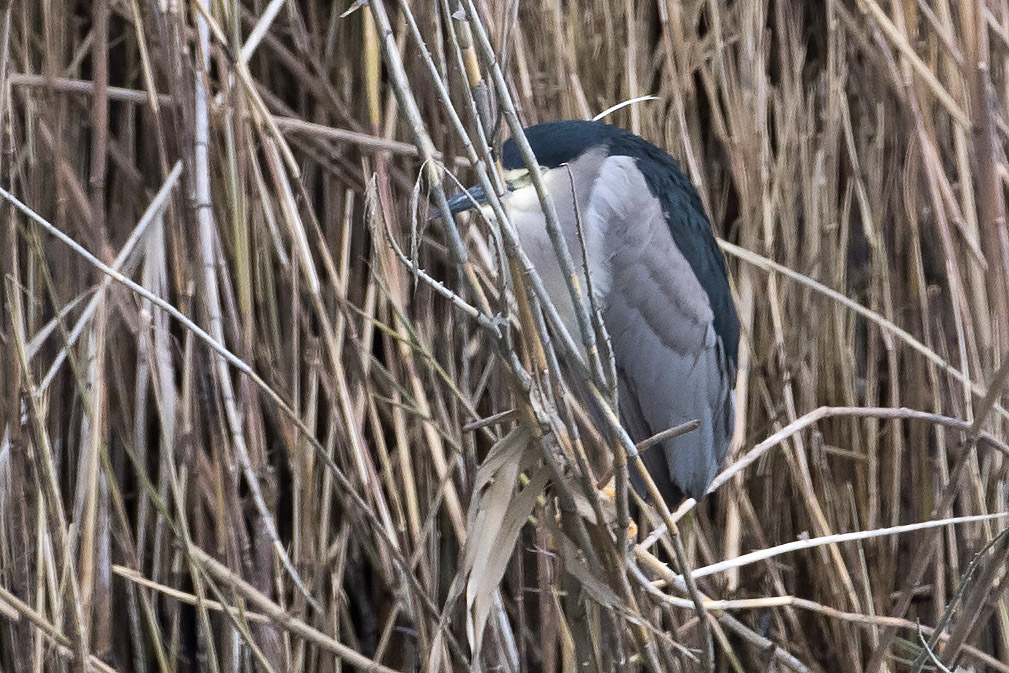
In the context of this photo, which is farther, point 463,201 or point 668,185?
point 668,185

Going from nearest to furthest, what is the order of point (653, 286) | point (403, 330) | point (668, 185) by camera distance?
point (403, 330)
point (668, 185)
point (653, 286)

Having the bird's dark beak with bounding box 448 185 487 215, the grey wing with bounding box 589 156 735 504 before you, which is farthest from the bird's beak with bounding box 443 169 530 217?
the grey wing with bounding box 589 156 735 504

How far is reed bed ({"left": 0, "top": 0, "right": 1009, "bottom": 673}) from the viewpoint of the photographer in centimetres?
115

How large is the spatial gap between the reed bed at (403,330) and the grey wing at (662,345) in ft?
0.18

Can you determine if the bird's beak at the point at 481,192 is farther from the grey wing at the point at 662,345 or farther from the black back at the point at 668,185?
the grey wing at the point at 662,345

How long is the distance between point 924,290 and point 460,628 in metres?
0.81

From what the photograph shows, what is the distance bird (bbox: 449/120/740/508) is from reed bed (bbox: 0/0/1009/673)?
0.05m

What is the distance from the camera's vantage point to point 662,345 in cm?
157

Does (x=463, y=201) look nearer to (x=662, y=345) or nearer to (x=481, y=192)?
(x=481, y=192)

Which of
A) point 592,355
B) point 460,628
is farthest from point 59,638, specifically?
point 592,355

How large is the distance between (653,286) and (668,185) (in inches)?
7.7

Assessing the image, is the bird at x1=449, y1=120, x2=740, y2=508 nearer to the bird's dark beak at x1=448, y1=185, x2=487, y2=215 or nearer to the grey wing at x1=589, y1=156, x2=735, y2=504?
the grey wing at x1=589, y1=156, x2=735, y2=504

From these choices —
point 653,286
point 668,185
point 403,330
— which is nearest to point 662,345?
point 653,286

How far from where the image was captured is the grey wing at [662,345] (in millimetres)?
1464
